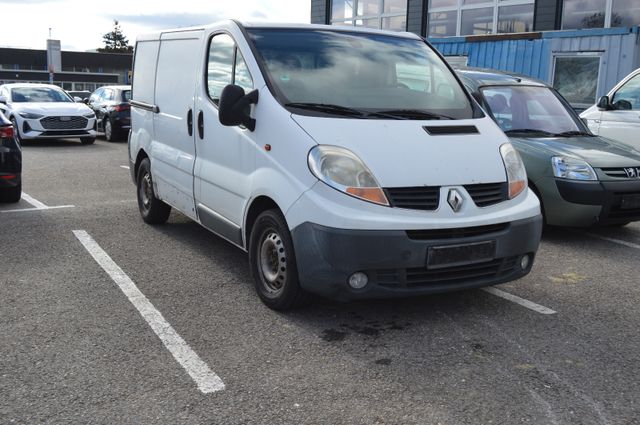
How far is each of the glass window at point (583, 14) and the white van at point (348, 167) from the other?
1140 centimetres

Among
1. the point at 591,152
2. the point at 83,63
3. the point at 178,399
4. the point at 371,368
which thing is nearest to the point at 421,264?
the point at 371,368

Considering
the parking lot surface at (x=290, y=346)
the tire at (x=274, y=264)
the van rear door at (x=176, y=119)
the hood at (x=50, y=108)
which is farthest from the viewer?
the hood at (x=50, y=108)

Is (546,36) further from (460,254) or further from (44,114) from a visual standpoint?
(460,254)

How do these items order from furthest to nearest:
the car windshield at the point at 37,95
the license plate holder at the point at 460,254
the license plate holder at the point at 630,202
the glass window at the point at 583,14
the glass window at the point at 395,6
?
the glass window at the point at 395,6
the car windshield at the point at 37,95
the glass window at the point at 583,14
the license plate holder at the point at 630,202
the license plate holder at the point at 460,254

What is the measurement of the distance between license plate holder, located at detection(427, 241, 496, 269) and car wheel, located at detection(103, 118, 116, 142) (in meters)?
15.9

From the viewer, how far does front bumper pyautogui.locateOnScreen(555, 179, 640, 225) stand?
6387mm

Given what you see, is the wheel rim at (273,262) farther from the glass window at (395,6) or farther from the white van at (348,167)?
the glass window at (395,6)

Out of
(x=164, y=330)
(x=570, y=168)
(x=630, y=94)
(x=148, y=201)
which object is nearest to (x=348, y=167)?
(x=164, y=330)

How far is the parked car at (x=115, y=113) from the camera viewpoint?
1834 cm

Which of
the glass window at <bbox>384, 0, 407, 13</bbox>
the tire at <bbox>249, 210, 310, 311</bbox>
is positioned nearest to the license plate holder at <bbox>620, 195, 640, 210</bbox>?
the tire at <bbox>249, 210, 310, 311</bbox>

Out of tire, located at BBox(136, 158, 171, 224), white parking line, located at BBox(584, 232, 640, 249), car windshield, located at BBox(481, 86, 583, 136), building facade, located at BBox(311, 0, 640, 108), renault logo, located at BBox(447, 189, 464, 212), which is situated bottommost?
white parking line, located at BBox(584, 232, 640, 249)

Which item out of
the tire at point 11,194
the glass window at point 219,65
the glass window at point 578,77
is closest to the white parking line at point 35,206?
the tire at point 11,194

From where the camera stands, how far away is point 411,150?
4.18 m

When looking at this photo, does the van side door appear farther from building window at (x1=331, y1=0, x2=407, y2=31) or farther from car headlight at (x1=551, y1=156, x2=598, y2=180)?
building window at (x1=331, y1=0, x2=407, y2=31)
